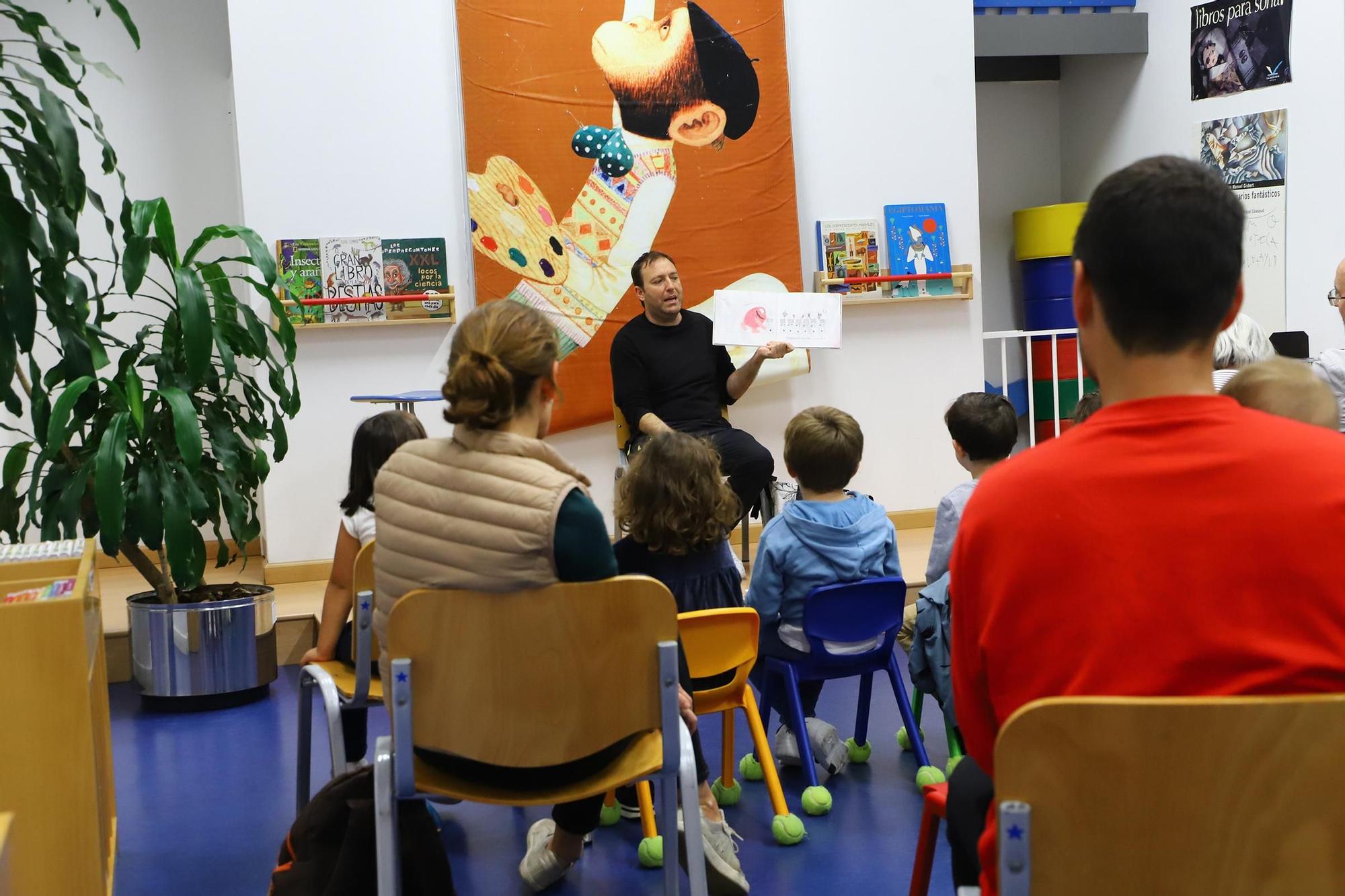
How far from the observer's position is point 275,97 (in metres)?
4.65

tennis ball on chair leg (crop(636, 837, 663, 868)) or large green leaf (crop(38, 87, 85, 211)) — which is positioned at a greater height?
large green leaf (crop(38, 87, 85, 211))

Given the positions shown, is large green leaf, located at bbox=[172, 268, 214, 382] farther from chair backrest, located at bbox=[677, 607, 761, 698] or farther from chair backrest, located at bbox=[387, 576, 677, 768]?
chair backrest, located at bbox=[387, 576, 677, 768]

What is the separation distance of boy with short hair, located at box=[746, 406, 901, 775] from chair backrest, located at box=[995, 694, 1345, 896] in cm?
173

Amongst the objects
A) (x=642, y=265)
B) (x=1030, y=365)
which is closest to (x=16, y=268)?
(x=642, y=265)

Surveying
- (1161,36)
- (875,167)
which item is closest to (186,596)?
(875,167)

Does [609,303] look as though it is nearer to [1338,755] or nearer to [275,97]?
[275,97]

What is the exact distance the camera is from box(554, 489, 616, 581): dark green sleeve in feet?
5.44

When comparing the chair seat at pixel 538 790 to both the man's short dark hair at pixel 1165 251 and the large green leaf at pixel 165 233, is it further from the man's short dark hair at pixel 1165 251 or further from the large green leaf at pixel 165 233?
the large green leaf at pixel 165 233

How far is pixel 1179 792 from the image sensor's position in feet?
3.12

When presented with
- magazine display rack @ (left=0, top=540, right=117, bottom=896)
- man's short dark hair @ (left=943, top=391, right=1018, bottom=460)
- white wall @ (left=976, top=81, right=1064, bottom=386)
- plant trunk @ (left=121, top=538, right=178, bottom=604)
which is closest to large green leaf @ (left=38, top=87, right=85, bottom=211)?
plant trunk @ (left=121, top=538, right=178, bottom=604)

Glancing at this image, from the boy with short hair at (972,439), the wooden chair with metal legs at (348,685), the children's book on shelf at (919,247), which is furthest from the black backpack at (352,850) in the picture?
the children's book on shelf at (919,247)

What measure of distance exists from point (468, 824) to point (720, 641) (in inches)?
30.3

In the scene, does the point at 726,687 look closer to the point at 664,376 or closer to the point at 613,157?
the point at 664,376

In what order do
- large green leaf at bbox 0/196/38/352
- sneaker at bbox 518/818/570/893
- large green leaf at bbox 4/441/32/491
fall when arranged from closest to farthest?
1. sneaker at bbox 518/818/570/893
2. large green leaf at bbox 0/196/38/352
3. large green leaf at bbox 4/441/32/491
